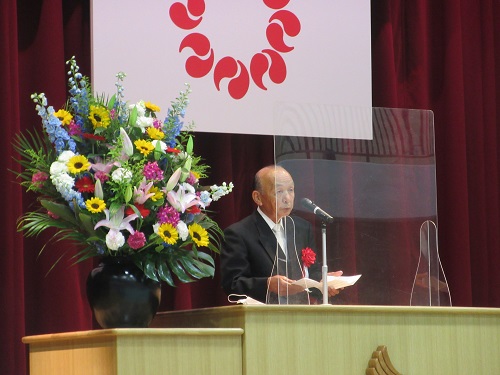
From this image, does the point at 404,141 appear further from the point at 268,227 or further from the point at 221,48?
the point at 221,48

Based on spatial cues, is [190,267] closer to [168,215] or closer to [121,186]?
[168,215]

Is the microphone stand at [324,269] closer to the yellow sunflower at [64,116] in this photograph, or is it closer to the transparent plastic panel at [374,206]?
the transparent plastic panel at [374,206]

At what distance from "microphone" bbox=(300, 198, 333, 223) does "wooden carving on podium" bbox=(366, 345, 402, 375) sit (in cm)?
41

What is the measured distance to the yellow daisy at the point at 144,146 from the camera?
2.72m

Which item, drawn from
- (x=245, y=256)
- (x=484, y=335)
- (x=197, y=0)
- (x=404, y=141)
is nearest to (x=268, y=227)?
(x=245, y=256)

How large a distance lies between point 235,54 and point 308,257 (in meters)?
1.71

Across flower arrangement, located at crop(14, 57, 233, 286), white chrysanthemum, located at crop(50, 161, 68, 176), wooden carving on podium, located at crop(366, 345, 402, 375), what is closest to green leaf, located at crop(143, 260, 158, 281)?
flower arrangement, located at crop(14, 57, 233, 286)

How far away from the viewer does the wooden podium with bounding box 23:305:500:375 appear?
2.48 m

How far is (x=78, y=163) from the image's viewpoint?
270 centimetres

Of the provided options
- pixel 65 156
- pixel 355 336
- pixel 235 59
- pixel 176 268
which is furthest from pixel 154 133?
pixel 235 59

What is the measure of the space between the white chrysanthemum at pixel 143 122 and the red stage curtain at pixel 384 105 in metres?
1.31

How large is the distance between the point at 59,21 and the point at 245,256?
4.37ft

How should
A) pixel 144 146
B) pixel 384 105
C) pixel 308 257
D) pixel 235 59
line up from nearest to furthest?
pixel 144 146, pixel 308 257, pixel 235 59, pixel 384 105

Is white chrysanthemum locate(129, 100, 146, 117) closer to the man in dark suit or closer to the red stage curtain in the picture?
the man in dark suit
